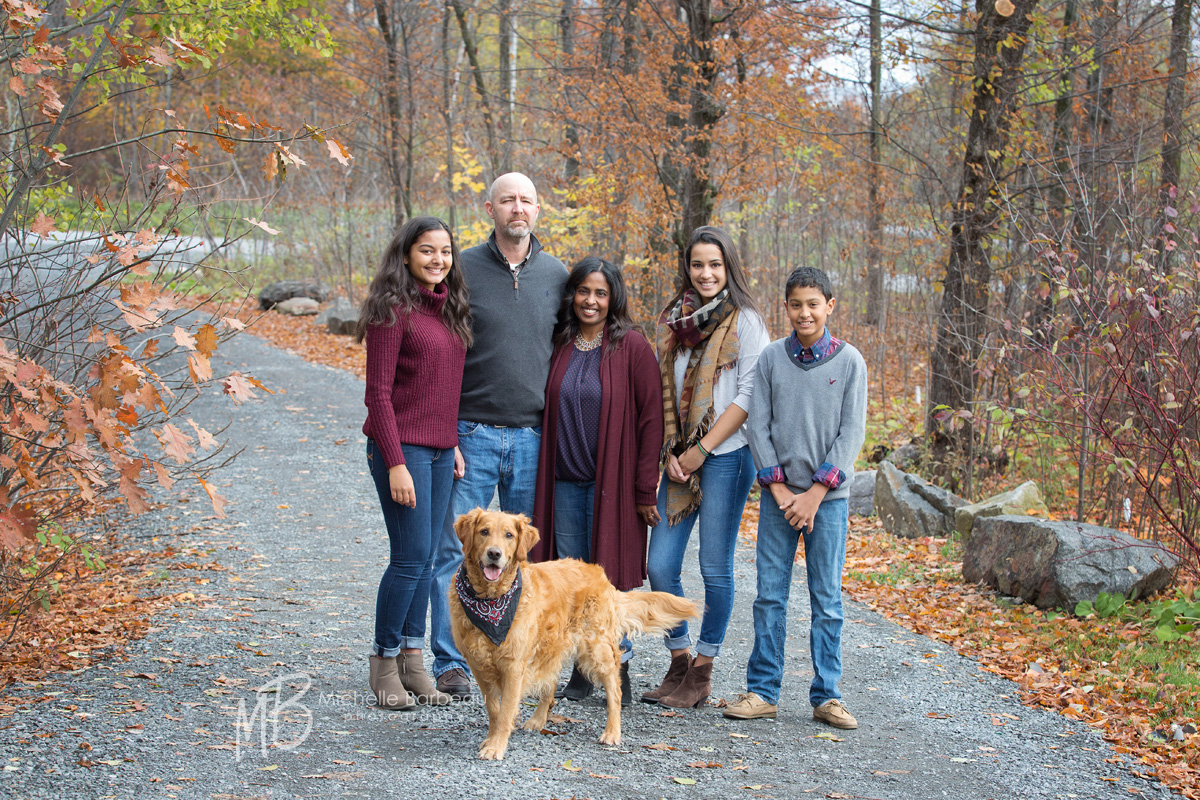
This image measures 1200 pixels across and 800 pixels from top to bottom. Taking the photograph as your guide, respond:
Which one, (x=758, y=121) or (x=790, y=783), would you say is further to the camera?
(x=758, y=121)

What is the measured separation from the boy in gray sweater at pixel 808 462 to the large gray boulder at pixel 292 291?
19027 millimetres

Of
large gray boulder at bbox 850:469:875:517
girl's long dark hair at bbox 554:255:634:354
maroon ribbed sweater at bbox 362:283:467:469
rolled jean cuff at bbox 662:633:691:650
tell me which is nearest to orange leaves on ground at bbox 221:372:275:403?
maroon ribbed sweater at bbox 362:283:467:469

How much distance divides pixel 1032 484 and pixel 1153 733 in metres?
3.92

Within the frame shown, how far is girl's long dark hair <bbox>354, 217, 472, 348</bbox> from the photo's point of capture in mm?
3934

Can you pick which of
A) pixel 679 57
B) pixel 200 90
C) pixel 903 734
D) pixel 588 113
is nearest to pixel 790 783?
pixel 903 734

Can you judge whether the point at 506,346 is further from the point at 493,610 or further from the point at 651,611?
the point at 651,611

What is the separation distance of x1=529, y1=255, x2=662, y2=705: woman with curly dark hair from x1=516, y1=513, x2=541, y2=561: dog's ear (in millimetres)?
458

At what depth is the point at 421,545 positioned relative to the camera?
4.03 metres

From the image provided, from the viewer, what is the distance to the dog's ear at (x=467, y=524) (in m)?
3.77

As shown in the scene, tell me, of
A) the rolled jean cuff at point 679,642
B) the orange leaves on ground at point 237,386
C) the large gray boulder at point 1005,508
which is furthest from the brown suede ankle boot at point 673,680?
the large gray boulder at point 1005,508

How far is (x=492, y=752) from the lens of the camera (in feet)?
12.1

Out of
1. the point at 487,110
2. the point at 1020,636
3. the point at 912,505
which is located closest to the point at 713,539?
the point at 1020,636

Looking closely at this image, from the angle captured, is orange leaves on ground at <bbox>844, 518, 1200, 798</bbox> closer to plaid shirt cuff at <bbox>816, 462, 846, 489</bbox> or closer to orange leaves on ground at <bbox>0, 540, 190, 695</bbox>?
plaid shirt cuff at <bbox>816, 462, 846, 489</bbox>

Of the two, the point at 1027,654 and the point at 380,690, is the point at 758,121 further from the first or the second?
the point at 380,690
